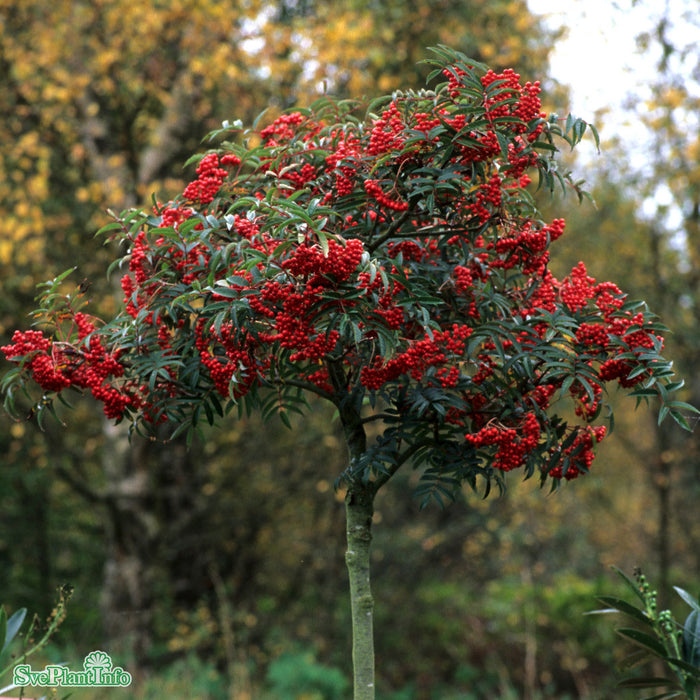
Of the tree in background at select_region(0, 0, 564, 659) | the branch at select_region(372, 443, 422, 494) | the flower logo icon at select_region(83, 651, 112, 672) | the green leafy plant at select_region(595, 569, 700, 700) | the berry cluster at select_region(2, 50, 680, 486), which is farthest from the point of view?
the tree in background at select_region(0, 0, 564, 659)

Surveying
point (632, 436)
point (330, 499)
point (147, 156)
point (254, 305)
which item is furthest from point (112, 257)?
point (632, 436)

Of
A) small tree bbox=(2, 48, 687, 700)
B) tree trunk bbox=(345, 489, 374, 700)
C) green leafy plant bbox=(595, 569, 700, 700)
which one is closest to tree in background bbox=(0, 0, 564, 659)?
small tree bbox=(2, 48, 687, 700)

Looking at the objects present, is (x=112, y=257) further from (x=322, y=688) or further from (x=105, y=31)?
(x=322, y=688)

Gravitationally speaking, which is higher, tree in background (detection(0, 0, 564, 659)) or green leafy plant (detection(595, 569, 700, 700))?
tree in background (detection(0, 0, 564, 659))

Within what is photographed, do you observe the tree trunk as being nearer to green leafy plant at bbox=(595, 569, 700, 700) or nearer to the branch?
the branch

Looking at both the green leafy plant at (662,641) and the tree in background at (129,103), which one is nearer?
the green leafy plant at (662,641)

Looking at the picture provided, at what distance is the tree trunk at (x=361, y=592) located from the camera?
2.59 meters

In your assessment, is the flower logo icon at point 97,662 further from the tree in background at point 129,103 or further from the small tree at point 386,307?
the tree in background at point 129,103

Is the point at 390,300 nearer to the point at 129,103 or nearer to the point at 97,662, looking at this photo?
the point at 97,662

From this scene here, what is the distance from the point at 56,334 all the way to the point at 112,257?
5156mm

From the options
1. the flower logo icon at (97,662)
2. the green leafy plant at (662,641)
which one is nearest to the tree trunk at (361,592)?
the green leafy plant at (662,641)

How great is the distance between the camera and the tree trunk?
102 inches

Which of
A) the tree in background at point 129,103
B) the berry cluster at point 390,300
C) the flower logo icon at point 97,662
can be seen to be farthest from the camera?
the tree in background at point 129,103

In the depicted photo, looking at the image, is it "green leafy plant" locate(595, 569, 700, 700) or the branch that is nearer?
the branch
